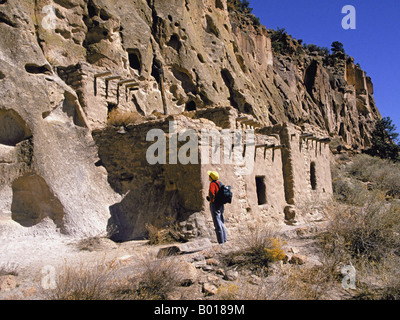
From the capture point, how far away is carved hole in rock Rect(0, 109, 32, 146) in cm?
652

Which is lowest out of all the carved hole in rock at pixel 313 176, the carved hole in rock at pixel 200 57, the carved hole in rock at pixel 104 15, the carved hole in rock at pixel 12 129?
the carved hole in rock at pixel 313 176

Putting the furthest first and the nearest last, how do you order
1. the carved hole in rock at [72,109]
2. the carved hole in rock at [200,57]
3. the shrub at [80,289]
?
1. the carved hole in rock at [200,57]
2. the carved hole in rock at [72,109]
3. the shrub at [80,289]

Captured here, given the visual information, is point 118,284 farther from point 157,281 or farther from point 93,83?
point 93,83

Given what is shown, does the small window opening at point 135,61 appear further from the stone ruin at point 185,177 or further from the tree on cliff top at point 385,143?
the tree on cliff top at point 385,143

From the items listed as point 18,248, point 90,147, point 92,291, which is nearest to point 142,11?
point 90,147

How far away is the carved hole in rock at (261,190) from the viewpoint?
1020 centimetres

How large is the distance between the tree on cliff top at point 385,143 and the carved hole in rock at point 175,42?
73.8 feet

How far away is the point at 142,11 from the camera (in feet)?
48.0

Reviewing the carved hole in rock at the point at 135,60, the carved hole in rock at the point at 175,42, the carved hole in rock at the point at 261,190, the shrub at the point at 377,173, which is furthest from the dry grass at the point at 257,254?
the shrub at the point at 377,173

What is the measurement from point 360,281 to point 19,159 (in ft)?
20.7

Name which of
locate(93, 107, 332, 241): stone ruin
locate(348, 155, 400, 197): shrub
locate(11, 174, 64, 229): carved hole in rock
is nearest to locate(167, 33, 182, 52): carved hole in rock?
locate(93, 107, 332, 241): stone ruin

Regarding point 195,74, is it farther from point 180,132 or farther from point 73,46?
point 180,132

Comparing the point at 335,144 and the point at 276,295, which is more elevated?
the point at 335,144

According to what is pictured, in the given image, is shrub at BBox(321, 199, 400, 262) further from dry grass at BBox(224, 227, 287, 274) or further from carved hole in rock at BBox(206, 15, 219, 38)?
carved hole in rock at BBox(206, 15, 219, 38)
